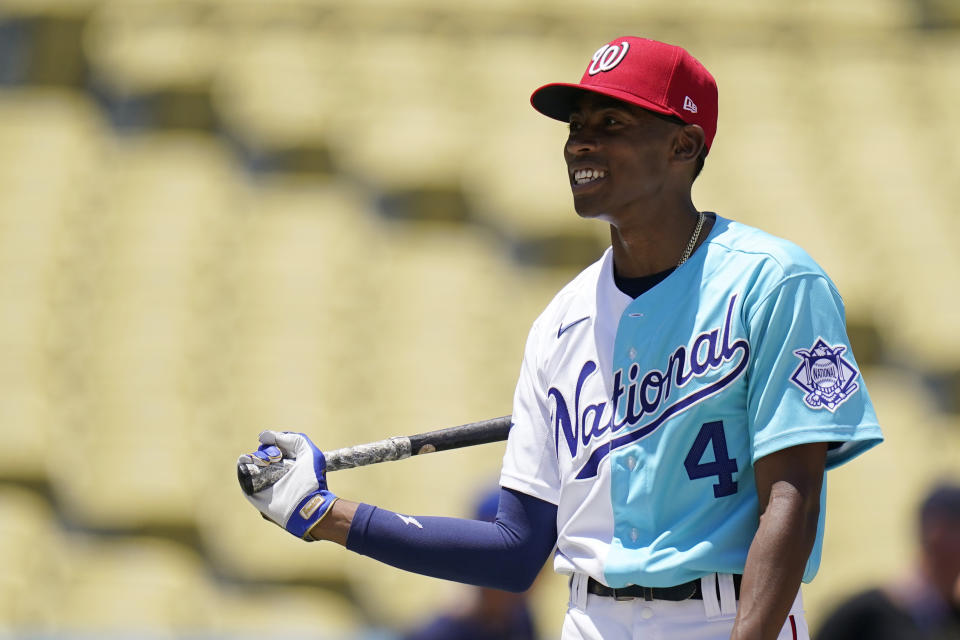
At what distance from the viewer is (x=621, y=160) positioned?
190 cm

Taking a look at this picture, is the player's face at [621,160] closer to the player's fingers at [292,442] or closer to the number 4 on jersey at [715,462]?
the number 4 on jersey at [715,462]

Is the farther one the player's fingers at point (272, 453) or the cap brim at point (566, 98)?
the player's fingers at point (272, 453)

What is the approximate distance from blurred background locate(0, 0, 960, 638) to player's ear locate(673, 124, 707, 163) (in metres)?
4.69

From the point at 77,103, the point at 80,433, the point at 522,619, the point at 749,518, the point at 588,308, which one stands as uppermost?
the point at 77,103

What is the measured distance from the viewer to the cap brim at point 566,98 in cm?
184

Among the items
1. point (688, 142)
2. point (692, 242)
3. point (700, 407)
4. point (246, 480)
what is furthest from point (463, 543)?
point (688, 142)

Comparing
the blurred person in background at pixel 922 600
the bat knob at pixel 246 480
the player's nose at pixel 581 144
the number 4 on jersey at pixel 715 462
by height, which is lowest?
the blurred person in background at pixel 922 600

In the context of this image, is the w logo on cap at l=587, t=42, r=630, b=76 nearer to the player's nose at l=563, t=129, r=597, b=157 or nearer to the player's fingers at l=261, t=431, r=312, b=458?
the player's nose at l=563, t=129, r=597, b=157

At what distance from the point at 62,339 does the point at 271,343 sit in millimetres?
→ 1475

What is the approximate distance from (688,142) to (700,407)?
447 millimetres

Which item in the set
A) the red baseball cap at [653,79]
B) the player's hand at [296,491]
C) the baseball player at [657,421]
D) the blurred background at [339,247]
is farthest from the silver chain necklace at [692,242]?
the blurred background at [339,247]

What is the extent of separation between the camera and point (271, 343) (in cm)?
823

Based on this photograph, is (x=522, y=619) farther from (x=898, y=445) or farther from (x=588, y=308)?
(x=898, y=445)

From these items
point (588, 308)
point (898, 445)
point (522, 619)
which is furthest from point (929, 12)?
point (588, 308)
